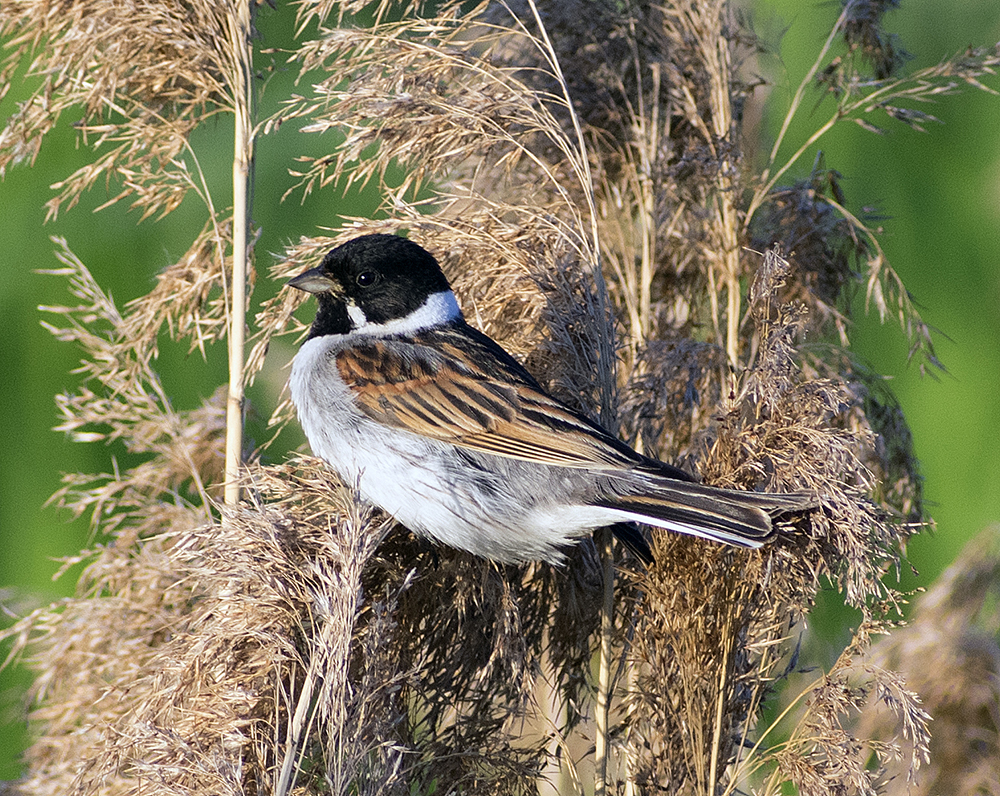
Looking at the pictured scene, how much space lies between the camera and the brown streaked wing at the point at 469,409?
2307 mm

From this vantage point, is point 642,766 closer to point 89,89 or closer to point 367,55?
point 367,55

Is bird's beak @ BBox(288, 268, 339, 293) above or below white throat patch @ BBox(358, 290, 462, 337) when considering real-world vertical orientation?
above

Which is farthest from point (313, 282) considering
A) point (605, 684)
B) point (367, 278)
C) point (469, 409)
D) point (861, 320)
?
point (861, 320)

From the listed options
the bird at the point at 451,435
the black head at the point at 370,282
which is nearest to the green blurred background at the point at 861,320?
the black head at the point at 370,282

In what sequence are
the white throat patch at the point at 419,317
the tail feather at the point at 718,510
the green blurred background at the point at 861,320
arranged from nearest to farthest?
1. the tail feather at the point at 718,510
2. the white throat patch at the point at 419,317
3. the green blurred background at the point at 861,320

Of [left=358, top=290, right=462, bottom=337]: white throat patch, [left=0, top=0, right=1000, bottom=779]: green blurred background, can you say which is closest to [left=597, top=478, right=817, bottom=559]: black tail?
[left=358, top=290, right=462, bottom=337]: white throat patch

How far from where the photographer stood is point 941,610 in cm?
239

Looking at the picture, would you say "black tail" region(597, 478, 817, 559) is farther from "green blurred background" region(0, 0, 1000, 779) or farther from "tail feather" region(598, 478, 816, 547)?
"green blurred background" region(0, 0, 1000, 779)

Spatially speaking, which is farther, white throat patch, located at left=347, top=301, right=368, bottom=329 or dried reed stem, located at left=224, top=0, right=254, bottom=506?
white throat patch, located at left=347, top=301, right=368, bottom=329

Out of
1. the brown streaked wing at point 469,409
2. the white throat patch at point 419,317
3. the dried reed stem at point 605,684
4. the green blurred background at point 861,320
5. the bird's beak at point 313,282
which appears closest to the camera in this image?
the dried reed stem at point 605,684

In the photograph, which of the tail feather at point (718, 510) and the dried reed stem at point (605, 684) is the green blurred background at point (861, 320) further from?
the tail feather at point (718, 510)

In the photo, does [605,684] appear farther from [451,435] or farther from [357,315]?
[357,315]

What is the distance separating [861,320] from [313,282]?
2.32 m

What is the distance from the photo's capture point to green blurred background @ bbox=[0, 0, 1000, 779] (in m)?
3.86
